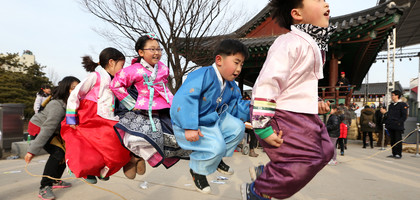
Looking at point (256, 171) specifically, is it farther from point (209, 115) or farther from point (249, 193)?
point (209, 115)

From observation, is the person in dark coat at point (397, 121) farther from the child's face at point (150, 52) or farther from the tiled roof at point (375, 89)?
the tiled roof at point (375, 89)

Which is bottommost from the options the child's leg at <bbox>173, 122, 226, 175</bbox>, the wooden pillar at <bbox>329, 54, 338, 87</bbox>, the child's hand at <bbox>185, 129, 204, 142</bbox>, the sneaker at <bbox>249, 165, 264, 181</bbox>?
the sneaker at <bbox>249, 165, 264, 181</bbox>

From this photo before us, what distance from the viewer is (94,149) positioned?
225cm

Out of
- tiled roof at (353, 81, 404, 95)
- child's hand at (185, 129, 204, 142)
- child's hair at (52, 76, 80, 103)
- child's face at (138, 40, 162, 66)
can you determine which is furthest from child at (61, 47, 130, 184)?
tiled roof at (353, 81, 404, 95)

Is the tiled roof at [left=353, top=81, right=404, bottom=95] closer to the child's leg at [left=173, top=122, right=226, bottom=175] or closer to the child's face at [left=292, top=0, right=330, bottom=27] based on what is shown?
the child's face at [left=292, top=0, right=330, bottom=27]

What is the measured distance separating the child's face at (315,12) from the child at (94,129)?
1802 mm

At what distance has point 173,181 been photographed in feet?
13.4

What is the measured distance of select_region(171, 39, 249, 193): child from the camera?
5.79 ft

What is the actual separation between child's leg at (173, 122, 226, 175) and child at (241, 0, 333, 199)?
33 centimetres

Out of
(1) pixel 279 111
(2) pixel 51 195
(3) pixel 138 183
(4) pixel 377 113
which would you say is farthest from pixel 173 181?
(4) pixel 377 113

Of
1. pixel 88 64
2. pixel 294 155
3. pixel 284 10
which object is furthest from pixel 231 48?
pixel 88 64

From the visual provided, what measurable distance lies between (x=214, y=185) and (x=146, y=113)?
207 centimetres

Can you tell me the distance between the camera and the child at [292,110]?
4.72 feet

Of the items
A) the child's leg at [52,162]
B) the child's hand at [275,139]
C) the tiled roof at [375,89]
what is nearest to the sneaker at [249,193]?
the child's hand at [275,139]
